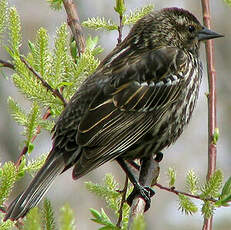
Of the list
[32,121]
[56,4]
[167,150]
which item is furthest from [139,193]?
[167,150]

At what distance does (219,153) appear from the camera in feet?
34.6

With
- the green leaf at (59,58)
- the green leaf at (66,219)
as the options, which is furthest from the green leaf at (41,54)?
the green leaf at (66,219)

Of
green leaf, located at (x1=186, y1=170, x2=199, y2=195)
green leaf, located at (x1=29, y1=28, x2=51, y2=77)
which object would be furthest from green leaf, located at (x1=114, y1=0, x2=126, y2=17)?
green leaf, located at (x1=186, y1=170, x2=199, y2=195)

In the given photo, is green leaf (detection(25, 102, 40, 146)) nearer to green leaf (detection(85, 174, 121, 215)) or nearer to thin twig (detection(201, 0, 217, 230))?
green leaf (detection(85, 174, 121, 215))

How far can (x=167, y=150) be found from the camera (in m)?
9.17

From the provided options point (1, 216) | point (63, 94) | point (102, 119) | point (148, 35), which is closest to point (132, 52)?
point (148, 35)

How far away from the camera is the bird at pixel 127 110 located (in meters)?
3.62

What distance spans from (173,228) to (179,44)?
6.15 m

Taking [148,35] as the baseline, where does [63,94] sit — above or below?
below

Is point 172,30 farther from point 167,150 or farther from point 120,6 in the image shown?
point 167,150

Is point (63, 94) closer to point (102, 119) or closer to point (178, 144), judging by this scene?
point (102, 119)

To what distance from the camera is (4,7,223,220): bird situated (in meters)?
3.62

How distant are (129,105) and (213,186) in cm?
121

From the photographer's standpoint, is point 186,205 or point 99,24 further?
point 99,24
